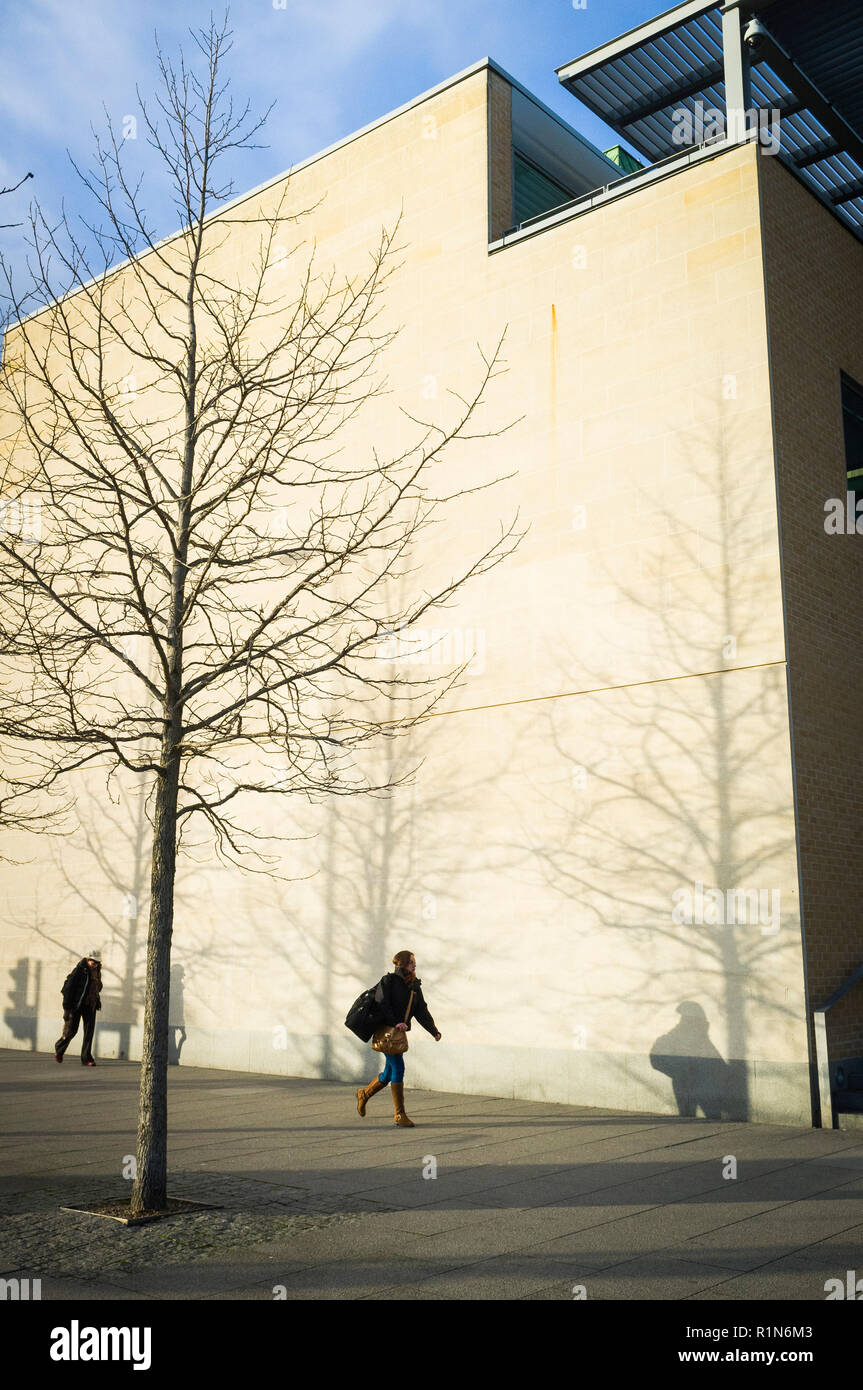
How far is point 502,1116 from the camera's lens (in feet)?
39.1

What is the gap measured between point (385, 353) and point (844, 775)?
8928mm

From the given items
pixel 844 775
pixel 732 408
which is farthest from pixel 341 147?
pixel 844 775

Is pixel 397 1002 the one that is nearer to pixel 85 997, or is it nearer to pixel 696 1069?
pixel 696 1069

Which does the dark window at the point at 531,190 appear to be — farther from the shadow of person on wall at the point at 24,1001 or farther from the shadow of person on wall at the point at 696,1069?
the shadow of person on wall at the point at 24,1001

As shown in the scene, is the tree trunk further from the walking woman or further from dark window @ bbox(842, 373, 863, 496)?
dark window @ bbox(842, 373, 863, 496)

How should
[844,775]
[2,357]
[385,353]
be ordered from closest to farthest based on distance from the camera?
[2,357] < [844,775] < [385,353]

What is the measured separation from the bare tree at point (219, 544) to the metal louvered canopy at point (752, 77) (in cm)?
420

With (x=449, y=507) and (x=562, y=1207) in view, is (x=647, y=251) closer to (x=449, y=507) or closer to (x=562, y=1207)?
(x=449, y=507)

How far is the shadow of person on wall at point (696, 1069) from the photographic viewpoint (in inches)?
452

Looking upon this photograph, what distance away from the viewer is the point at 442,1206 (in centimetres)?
780

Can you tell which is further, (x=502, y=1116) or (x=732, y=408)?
(x=732, y=408)

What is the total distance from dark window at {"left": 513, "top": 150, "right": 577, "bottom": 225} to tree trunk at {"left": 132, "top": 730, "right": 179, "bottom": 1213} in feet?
37.7

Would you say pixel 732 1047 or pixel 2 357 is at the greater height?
pixel 2 357

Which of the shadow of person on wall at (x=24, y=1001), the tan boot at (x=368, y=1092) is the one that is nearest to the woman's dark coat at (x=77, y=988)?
the shadow of person on wall at (x=24, y=1001)
